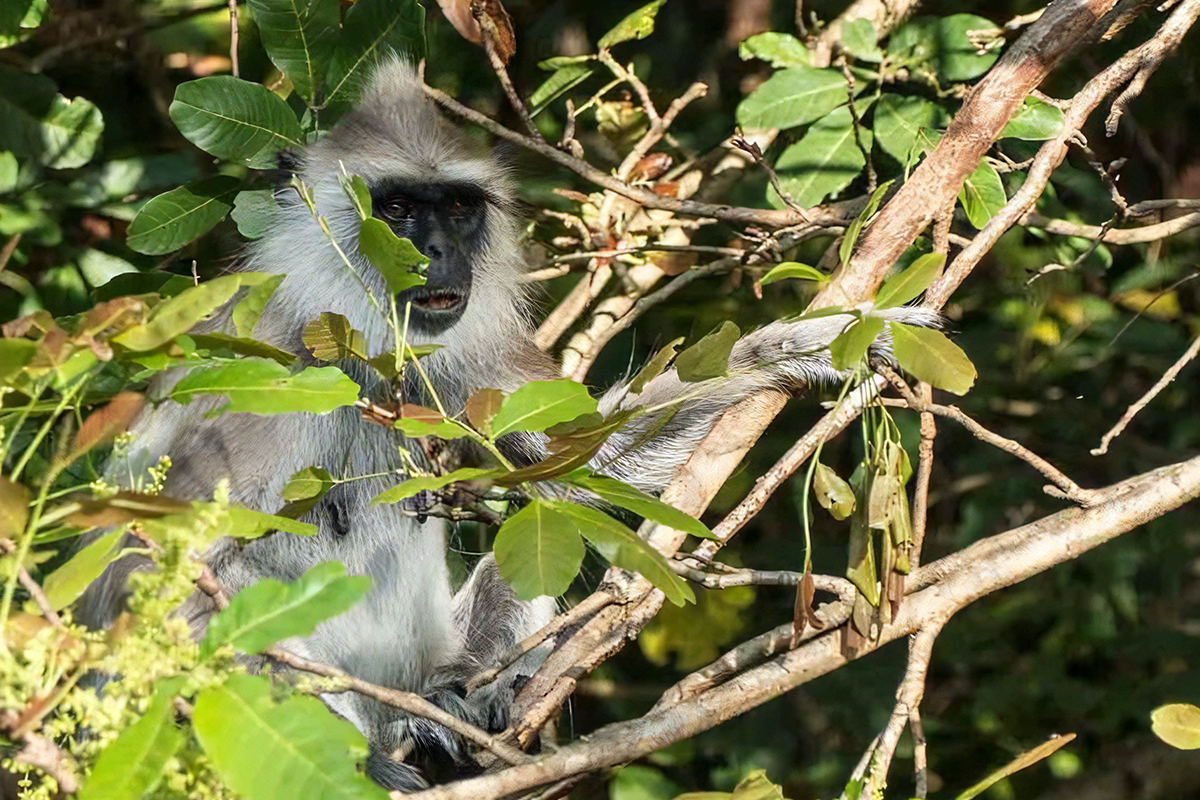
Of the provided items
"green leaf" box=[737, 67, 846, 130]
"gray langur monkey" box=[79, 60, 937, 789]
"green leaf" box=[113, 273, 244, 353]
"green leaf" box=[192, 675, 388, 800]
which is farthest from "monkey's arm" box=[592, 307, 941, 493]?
"green leaf" box=[192, 675, 388, 800]

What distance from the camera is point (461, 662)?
3.51 meters

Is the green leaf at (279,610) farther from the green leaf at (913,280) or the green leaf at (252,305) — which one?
the green leaf at (913,280)

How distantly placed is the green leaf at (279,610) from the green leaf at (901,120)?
2.43 metres

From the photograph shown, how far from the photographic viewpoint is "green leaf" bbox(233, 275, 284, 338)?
1718 millimetres

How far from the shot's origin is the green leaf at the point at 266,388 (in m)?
1.56

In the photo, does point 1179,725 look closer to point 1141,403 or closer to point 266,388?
point 1141,403

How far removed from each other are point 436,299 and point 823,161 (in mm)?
1160

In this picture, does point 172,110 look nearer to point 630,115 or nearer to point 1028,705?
point 630,115

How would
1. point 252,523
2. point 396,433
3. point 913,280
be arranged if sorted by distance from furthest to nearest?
1. point 396,433
2. point 913,280
3. point 252,523

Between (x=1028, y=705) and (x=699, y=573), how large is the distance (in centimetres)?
246

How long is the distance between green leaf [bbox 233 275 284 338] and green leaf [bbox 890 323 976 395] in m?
0.98

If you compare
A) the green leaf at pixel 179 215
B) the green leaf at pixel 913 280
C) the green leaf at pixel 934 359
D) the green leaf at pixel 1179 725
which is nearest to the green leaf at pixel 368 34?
the green leaf at pixel 179 215

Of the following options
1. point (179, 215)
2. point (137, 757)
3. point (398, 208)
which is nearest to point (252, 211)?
point (179, 215)

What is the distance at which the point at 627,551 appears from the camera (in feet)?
5.23
